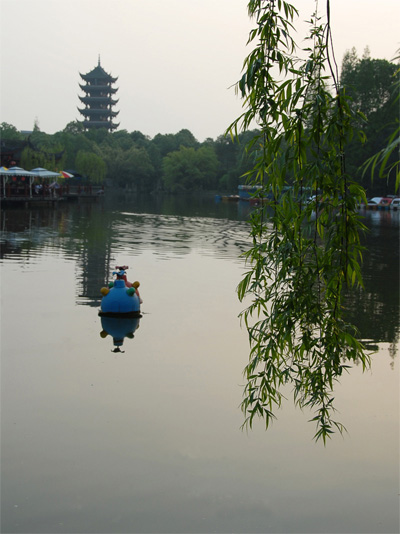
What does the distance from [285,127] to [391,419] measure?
14.9 ft

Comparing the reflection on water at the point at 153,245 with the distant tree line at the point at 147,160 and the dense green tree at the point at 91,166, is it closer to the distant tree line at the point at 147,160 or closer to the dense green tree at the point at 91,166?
the dense green tree at the point at 91,166

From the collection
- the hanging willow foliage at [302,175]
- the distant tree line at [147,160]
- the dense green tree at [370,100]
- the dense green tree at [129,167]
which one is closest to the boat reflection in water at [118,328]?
the hanging willow foliage at [302,175]

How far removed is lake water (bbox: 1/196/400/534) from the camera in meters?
4.61

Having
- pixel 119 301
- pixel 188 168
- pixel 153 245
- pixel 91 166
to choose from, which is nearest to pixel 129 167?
pixel 188 168

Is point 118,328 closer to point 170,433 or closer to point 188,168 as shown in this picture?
point 170,433

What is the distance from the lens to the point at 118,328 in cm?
977

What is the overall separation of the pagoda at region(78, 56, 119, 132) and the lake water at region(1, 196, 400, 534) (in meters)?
100

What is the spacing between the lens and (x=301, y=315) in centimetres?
320

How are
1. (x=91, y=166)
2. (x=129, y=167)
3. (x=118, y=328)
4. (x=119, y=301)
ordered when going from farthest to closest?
1. (x=129, y=167)
2. (x=91, y=166)
3. (x=119, y=301)
4. (x=118, y=328)

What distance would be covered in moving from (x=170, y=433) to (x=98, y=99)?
4212 inches

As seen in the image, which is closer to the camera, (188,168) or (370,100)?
(370,100)

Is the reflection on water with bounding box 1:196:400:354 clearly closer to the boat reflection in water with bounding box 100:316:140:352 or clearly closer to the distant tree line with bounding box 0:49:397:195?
the boat reflection in water with bounding box 100:316:140:352

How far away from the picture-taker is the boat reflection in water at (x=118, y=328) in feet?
30.0

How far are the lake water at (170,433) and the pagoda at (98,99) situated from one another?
100061mm
